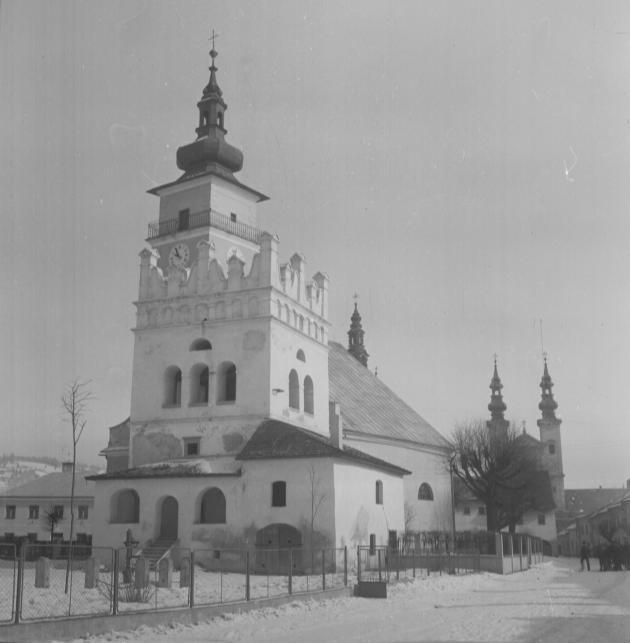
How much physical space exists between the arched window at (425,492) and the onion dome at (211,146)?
877 inches

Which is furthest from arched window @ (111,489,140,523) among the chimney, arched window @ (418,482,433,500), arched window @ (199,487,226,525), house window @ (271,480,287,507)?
arched window @ (418,482,433,500)

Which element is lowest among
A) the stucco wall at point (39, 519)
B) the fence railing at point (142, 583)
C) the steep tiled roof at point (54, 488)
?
the fence railing at point (142, 583)

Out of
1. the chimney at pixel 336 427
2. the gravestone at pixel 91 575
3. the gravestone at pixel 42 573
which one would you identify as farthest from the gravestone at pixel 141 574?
the chimney at pixel 336 427

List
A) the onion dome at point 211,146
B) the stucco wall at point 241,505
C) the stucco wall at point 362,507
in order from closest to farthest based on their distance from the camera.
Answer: the stucco wall at point 241,505 → the stucco wall at point 362,507 → the onion dome at point 211,146

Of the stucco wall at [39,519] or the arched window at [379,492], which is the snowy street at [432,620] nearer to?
the arched window at [379,492]

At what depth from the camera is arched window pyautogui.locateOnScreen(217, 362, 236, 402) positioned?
3634cm

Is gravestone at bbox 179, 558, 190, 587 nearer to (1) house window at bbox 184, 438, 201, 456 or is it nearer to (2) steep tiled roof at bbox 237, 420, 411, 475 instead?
(2) steep tiled roof at bbox 237, 420, 411, 475

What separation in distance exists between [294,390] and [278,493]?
6698 mm

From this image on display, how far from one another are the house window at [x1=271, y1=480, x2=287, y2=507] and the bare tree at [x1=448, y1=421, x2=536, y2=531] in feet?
75.7

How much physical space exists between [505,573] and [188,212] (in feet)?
73.3

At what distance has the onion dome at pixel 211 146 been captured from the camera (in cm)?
4153

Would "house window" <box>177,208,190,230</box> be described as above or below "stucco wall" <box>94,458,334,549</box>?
above

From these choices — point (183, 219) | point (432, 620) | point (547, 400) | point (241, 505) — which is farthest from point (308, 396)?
point (547, 400)

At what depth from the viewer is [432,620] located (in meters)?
18.1
